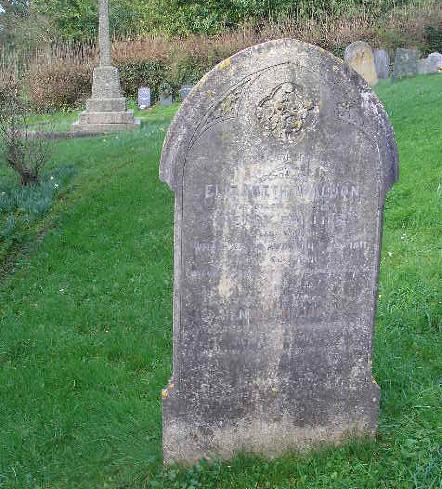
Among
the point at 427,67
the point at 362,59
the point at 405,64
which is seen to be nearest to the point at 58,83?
the point at 362,59

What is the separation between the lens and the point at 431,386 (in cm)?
381

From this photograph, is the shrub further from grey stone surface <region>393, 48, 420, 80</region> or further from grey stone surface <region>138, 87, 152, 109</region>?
grey stone surface <region>393, 48, 420, 80</region>

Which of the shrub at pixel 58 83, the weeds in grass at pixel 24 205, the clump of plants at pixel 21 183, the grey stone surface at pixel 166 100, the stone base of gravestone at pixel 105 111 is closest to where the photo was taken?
the weeds in grass at pixel 24 205

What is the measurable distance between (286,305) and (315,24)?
22.4 m

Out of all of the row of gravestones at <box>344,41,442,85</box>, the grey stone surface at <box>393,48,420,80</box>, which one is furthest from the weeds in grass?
the grey stone surface at <box>393,48,420,80</box>

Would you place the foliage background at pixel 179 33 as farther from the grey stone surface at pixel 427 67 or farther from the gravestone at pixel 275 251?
the gravestone at pixel 275 251

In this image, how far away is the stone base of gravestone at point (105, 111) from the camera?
48.7 feet

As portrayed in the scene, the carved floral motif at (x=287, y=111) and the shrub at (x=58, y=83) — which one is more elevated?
the shrub at (x=58, y=83)

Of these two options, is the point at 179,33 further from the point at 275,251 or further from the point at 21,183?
the point at 275,251

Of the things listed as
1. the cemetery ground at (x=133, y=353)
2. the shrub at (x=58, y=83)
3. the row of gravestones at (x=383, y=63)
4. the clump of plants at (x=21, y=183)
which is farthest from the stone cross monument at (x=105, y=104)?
the cemetery ground at (x=133, y=353)

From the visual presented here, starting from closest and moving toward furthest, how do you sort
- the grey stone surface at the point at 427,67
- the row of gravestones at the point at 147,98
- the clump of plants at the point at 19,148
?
the clump of plants at the point at 19,148
the grey stone surface at the point at 427,67
the row of gravestones at the point at 147,98

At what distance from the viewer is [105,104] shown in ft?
49.7

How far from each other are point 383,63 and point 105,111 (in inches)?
341

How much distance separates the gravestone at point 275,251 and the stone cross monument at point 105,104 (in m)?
12.1
